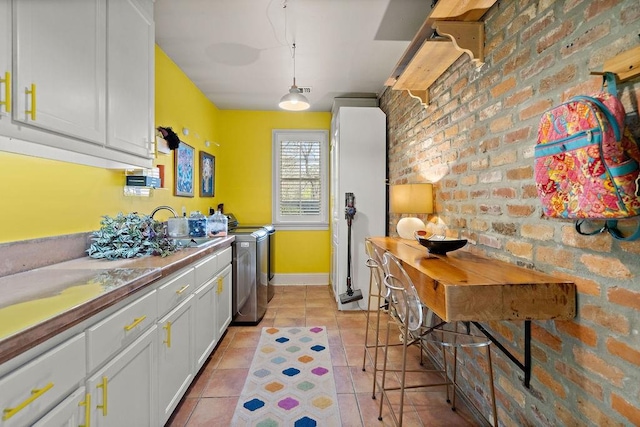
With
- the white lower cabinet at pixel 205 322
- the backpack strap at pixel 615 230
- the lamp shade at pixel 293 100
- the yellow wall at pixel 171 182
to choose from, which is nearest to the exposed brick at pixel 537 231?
the backpack strap at pixel 615 230

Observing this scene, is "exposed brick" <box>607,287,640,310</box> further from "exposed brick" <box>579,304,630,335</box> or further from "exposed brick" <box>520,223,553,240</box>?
"exposed brick" <box>520,223,553,240</box>

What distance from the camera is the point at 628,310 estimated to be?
1.03 meters

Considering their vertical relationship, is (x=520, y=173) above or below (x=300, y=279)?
above

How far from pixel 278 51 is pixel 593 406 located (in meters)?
3.19

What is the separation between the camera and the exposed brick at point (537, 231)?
4.55ft

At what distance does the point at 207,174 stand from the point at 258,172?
87 cm

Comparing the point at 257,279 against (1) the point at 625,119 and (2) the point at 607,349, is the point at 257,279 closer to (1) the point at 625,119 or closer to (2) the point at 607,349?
(2) the point at 607,349

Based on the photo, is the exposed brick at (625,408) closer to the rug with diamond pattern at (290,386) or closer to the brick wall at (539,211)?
the brick wall at (539,211)

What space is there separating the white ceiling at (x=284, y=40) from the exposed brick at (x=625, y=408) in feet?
8.03

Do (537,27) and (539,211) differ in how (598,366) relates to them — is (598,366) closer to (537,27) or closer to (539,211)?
(539,211)

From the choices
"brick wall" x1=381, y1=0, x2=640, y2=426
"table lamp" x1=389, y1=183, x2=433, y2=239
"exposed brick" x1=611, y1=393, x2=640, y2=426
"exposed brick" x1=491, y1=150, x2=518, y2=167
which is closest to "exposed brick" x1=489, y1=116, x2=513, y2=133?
"brick wall" x1=381, y1=0, x2=640, y2=426

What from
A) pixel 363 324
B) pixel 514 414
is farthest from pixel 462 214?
pixel 363 324

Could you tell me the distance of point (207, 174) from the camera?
430 centimetres

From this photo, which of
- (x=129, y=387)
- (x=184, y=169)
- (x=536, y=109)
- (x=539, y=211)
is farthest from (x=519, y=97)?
(x=184, y=169)
